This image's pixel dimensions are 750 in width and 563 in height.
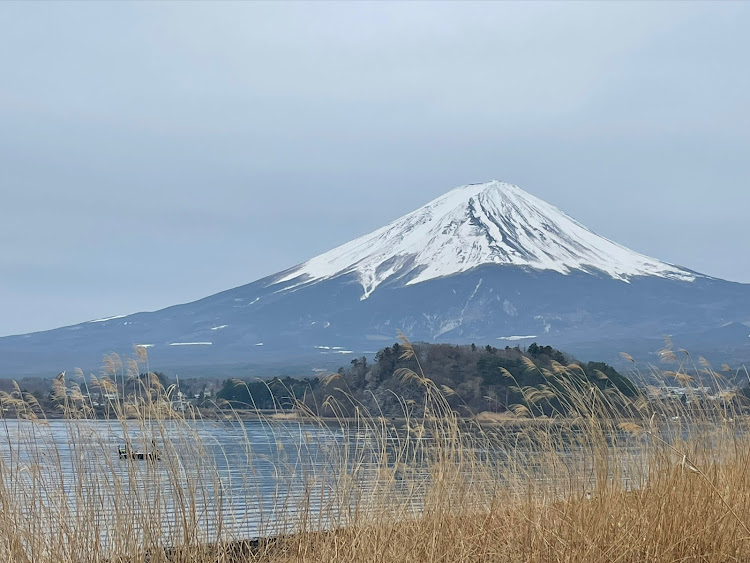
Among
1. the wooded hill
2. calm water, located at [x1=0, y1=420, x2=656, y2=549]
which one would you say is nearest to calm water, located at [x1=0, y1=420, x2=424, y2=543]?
calm water, located at [x1=0, y1=420, x2=656, y2=549]

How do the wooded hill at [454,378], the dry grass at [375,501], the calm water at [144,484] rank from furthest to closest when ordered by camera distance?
the wooded hill at [454,378] → the calm water at [144,484] → the dry grass at [375,501]

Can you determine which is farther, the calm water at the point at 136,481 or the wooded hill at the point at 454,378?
the wooded hill at the point at 454,378

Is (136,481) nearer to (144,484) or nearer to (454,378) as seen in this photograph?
(144,484)

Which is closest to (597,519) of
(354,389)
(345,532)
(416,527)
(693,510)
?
(693,510)

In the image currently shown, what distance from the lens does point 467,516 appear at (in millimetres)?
5668

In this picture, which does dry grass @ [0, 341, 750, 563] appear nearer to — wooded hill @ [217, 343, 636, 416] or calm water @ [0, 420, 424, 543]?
calm water @ [0, 420, 424, 543]

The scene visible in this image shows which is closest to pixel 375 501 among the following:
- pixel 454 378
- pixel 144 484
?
pixel 144 484

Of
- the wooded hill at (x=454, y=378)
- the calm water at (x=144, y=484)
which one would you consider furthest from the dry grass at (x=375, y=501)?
the wooded hill at (x=454, y=378)

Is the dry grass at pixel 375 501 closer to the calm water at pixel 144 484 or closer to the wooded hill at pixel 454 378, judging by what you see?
the calm water at pixel 144 484

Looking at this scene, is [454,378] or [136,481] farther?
[454,378]

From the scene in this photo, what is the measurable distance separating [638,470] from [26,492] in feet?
11.7

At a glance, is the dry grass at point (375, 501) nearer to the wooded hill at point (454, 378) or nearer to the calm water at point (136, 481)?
the calm water at point (136, 481)

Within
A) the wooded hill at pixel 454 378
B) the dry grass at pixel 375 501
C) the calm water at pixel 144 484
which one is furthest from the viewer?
the wooded hill at pixel 454 378

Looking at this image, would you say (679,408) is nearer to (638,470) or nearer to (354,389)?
(638,470)
